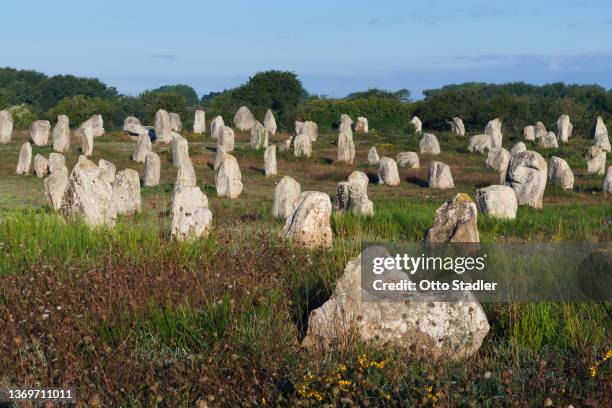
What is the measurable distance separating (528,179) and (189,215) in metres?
13.5

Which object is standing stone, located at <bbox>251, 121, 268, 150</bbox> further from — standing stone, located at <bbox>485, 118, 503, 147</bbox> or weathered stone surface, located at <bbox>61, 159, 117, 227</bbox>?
weathered stone surface, located at <bbox>61, 159, 117, 227</bbox>

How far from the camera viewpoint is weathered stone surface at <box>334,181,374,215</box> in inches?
878

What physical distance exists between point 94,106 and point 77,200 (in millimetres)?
46451

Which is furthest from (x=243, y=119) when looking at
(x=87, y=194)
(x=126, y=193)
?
(x=87, y=194)

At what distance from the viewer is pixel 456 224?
1450 centimetres

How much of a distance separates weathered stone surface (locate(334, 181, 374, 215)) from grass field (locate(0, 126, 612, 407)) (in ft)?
26.4

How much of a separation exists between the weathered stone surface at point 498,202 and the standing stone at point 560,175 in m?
9.51

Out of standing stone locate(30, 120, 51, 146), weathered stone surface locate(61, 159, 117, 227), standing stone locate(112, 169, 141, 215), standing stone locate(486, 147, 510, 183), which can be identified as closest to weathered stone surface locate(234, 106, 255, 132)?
standing stone locate(30, 120, 51, 146)

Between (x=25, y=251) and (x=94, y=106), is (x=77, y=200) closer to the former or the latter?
(x=25, y=251)

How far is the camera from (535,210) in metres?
23.7

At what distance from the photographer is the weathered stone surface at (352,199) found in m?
22.3

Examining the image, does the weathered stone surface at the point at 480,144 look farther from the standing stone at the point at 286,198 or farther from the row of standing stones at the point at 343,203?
the standing stone at the point at 286,198

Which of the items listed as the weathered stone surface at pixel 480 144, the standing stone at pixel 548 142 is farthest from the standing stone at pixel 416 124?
the weathered stone surface at pixel 480 144

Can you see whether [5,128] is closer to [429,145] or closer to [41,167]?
[41,167]
